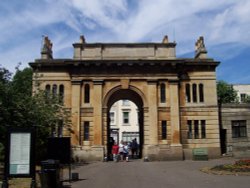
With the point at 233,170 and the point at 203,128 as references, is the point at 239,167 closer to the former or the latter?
the point at 233,170

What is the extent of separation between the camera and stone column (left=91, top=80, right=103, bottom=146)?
30.1m

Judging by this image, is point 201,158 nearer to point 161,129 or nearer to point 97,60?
point 161,129

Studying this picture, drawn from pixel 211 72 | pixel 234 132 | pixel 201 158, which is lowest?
pixel 201 158

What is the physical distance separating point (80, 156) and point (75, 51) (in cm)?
896

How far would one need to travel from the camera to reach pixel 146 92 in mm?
31109

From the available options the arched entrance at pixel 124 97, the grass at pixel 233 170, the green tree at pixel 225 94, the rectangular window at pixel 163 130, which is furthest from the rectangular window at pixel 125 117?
the grass at pixel 233 170

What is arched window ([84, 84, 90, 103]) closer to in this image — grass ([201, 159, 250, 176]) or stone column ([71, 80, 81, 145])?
stone column ([71, 80, 81, 145])

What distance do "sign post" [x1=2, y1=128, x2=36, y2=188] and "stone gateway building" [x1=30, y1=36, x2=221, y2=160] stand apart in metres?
18.8

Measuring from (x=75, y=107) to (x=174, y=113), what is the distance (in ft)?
27.6

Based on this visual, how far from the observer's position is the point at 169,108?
30.9 m

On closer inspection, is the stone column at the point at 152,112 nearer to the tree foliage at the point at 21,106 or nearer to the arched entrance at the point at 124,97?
the arched entrance at the point at 124,97

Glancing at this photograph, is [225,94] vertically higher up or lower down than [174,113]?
higher up

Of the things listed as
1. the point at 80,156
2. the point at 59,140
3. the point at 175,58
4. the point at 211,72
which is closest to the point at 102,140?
the point at 80,156

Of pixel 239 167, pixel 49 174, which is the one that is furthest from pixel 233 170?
pixel 49 174
